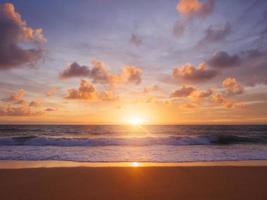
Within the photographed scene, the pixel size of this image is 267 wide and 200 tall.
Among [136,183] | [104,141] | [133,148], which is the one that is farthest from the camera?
[104,141]

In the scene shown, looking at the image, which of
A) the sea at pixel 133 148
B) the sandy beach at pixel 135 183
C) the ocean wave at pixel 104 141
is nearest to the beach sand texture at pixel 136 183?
the sandy beach at pixel 135 183

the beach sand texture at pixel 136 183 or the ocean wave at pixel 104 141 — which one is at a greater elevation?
the beach sand texture at pixel 136 183

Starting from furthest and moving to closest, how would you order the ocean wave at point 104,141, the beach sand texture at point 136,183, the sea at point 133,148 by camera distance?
1. the ocean wave at point 104,141
2. the sea at point 133,148
3. the beach sand texture at point 136,183

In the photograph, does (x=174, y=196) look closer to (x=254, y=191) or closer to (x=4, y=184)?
(x=254, y=191)

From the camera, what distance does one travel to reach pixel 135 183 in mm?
6383

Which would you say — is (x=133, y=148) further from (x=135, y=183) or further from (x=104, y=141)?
(x=135, y=183)

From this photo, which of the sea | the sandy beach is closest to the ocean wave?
the sea

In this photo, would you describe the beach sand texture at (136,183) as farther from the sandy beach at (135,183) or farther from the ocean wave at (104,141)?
the ocean wave at (104,141)

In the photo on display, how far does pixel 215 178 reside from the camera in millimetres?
6879

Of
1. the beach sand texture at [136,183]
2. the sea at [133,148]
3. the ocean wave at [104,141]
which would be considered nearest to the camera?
the beach sand texture at [136,183]

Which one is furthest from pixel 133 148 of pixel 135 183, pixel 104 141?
pixel 135 183

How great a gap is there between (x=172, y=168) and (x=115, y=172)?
203 cm

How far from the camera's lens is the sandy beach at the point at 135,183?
534cm

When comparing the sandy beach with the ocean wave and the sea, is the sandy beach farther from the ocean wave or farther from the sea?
the ocean wave
